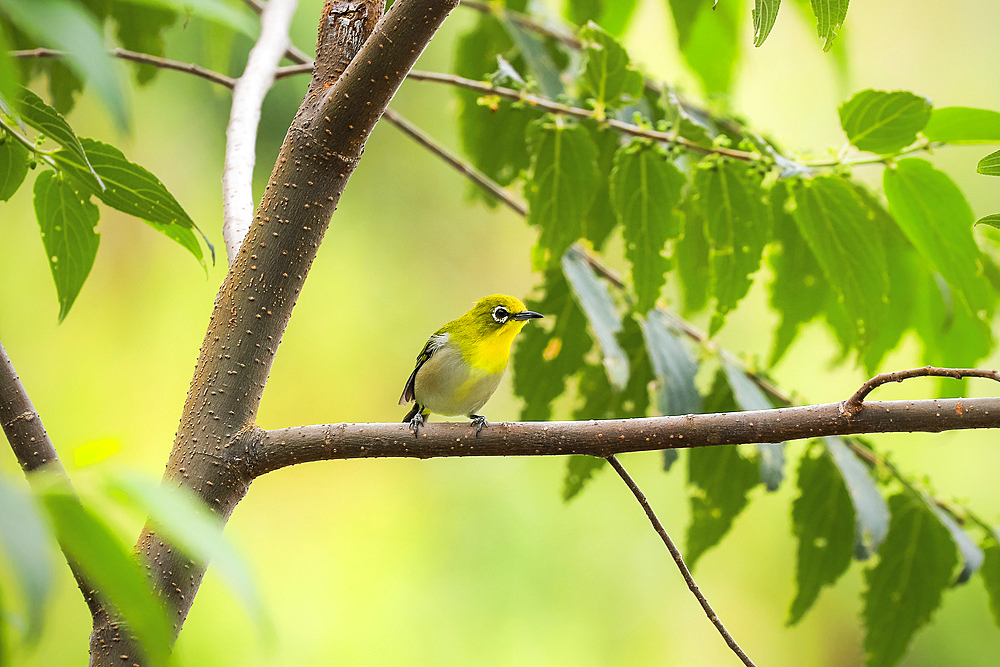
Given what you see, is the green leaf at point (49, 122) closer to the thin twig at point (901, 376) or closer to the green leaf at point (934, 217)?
the thin twig at point (901, 376)

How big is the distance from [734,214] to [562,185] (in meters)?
0.26

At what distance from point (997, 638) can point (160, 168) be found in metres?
4.50

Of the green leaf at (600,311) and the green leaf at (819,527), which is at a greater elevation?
the green leaf at (600,311)

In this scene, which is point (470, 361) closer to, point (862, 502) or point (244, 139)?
point (244, 139)

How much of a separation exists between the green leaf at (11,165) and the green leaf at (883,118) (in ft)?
3.31

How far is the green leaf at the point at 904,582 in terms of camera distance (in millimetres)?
1345

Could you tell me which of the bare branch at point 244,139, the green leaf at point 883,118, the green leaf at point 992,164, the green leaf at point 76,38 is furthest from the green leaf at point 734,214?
the green leaf at point 76,38

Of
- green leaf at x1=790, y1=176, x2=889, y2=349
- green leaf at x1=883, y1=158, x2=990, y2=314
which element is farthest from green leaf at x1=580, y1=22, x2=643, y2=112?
green leaf at x1=883, y1=158, x2=990, y2=314

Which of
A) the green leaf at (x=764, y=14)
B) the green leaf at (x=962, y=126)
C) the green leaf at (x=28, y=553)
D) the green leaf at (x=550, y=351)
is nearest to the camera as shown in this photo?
the green leaf at (x=28, y=553)

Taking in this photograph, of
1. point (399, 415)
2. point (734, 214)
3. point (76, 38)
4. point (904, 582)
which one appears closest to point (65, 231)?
point (76, 38)

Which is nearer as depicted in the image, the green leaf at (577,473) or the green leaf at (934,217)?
the green leaf at (934,217)

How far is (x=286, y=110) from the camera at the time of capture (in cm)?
355

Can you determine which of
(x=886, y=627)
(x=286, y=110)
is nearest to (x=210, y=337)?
(x=886, y=627)

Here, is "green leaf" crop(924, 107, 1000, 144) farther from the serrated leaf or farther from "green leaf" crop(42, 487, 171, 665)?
"green leaf" crop(42, 487, 171, 665)
